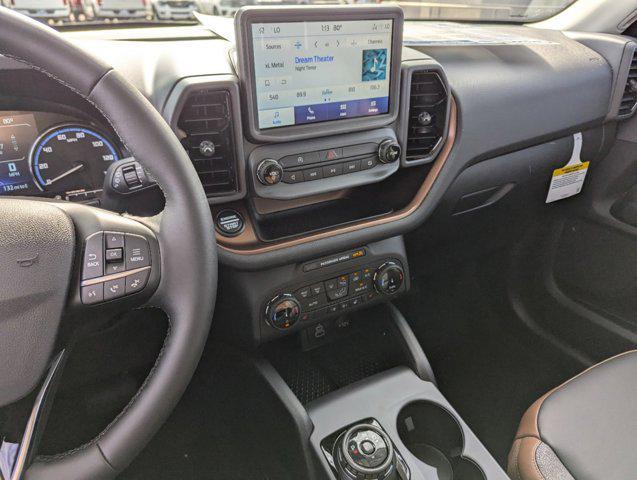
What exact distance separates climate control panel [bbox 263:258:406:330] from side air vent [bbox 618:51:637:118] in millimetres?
896

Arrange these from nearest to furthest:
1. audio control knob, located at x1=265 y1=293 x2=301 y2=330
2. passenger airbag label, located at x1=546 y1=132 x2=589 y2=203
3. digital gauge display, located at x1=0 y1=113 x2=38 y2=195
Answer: digital gauge display, located at x1=0 y1=113 x2=38 y2=195
audio control knob, located at x1=265 y1=293 x2=301 y2=330
passenger airbag label, located at x1=546 y1=132 x2=589 y2=203

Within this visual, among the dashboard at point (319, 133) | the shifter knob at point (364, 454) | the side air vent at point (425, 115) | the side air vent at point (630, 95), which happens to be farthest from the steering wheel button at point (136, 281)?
the side air vent at point (630, 95)

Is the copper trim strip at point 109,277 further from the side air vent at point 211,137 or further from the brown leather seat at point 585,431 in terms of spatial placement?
the brown leather seat at point 585,431

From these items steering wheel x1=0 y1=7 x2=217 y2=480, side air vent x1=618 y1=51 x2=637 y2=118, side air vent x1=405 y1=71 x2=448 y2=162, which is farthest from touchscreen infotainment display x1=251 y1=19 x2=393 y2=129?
side air vent x1=618 y1=51 x2=637 y2=118

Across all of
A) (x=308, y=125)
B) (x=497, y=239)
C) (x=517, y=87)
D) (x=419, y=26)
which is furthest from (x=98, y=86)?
(x=497, y=239)

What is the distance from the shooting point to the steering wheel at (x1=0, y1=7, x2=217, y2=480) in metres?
0.65

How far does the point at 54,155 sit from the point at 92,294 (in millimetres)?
387

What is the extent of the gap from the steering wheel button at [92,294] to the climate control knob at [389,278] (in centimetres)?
71

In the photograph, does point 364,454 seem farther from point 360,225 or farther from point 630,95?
point 630,95

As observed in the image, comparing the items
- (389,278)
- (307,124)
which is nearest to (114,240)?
(307,124)

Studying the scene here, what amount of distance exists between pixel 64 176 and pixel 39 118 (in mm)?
105

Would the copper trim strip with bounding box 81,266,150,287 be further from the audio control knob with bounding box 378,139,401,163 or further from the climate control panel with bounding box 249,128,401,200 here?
the audio control knob with bounding box 378,139,401,163

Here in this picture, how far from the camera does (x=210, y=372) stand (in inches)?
54.2

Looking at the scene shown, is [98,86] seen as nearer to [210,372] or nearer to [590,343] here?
[210,372]
